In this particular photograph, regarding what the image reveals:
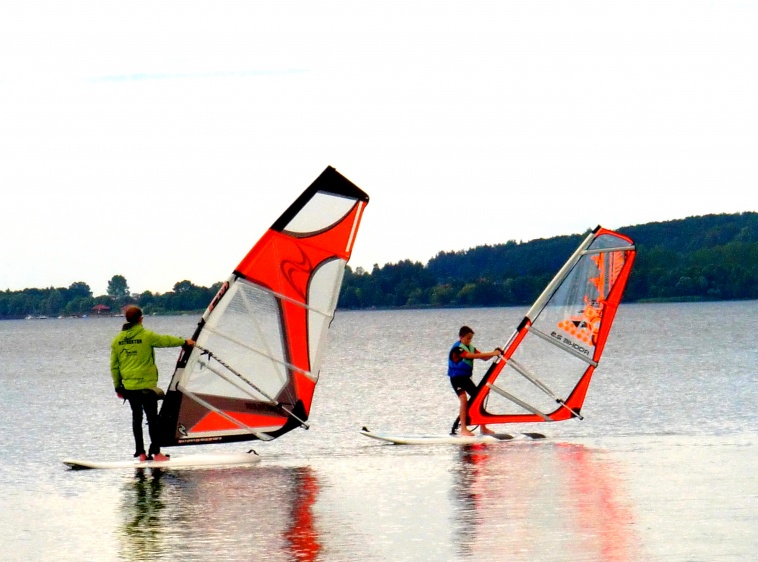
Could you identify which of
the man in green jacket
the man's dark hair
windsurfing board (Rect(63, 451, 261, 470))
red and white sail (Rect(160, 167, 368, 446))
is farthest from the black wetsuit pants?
the man's dark hair

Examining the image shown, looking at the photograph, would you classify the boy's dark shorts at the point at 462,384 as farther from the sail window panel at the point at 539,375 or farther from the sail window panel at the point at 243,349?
the sail window panel at the point at 243,349

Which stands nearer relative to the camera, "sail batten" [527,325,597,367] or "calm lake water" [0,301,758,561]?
"calm lake water" [0,301,758,561]

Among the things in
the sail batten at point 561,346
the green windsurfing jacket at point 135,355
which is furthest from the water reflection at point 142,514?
the sail batten at point 561,346

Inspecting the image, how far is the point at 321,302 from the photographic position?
12.5 m

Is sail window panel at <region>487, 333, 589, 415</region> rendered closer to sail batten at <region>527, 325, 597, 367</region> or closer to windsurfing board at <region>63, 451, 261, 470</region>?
sail batten at <region>527, 325, 597, 367</region>

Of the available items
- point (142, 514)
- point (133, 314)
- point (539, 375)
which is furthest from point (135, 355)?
point (539, 375)

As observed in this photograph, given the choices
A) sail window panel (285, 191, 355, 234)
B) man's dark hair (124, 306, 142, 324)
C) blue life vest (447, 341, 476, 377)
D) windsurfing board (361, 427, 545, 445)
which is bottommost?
windsurfing board (361, 427, 545, 445)

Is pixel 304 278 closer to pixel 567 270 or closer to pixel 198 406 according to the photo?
pixel 198 406

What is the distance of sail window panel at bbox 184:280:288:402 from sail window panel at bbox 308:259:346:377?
32 centimetres

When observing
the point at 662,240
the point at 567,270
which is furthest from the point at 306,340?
the point at 662,240

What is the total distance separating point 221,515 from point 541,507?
2209 mm

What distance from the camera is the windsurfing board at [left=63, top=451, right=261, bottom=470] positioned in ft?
38.2

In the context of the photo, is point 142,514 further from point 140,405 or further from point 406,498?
point 140,405

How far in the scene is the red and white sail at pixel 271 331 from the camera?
12.2 metres
